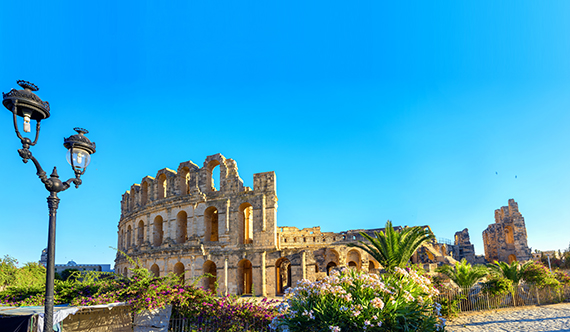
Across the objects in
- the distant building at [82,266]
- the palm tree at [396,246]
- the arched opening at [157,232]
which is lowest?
the distant building at [82,266]

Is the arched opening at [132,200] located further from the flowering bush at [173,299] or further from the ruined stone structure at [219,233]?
the flowering bush at [173,299]

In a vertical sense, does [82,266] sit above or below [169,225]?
below

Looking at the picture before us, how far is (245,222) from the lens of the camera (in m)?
29.1

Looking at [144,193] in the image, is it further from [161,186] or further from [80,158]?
[80,158]

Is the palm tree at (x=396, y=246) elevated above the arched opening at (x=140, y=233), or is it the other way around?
the arched opening at (x=140, y=233)

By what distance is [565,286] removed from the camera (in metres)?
18.8

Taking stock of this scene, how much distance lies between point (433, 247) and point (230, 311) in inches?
1301

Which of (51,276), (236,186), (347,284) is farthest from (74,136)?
(236,186)

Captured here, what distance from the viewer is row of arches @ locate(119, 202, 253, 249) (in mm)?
28000

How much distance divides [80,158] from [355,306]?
6.15 meters

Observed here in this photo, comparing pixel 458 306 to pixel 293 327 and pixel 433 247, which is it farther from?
pixel 433 247

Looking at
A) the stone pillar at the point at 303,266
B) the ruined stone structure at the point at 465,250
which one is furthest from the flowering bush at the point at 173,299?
the ruined stone structure at the point at 465,250

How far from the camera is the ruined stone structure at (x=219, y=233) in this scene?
2580cm

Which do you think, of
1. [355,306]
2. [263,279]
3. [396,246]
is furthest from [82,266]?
[355,306]
